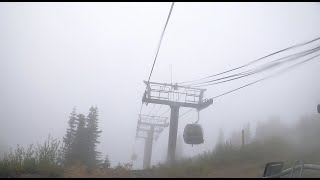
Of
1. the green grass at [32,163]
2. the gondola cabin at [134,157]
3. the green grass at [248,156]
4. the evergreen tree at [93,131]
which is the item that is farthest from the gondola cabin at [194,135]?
the gondola cabin at [134,157]

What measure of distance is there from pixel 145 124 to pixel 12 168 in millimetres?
33341

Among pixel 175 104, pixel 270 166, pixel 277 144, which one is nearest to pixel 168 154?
pixel 175 104

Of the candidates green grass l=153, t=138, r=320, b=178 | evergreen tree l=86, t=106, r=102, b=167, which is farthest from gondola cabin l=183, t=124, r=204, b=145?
evergreen tree l=86, t=106, r=102, b=167

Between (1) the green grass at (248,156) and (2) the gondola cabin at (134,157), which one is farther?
(2) the gondola cabin at (134,157)

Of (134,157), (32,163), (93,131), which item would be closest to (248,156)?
(32,163)

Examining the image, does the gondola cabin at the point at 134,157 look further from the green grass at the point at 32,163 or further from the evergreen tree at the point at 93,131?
the green grass at the point at 32,163

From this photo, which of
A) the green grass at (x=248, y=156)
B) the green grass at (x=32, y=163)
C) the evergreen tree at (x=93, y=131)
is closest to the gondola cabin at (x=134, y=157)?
the evergreen tree at (x=93, y=131)

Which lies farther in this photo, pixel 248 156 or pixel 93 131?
pixel 93 131

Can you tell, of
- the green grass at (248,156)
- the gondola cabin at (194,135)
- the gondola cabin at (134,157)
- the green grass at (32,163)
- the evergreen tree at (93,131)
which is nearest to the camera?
the green grass at (32,163)

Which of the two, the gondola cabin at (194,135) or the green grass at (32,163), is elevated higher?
the gondola cabin at (194,135)

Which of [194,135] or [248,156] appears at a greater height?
[194,135]

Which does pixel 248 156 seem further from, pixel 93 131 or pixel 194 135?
pixel 93 131

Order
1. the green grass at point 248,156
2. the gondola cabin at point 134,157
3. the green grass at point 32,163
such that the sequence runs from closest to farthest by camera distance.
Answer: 1. the green grass at point 32,163
2. the green grass at point 248,156
3. the gondola cabin at point 134,157

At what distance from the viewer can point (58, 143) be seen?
1109cm
